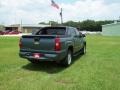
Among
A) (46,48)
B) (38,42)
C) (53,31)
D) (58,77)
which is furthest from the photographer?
(53,31)

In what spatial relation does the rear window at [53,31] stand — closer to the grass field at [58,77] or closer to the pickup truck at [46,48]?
the pickup truck at [46,48]

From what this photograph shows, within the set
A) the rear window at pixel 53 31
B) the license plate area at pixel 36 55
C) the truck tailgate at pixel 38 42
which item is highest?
the rear window at pixel 53 31

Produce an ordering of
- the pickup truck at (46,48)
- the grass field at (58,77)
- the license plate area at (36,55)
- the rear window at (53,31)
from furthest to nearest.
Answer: the rear window at (53,31), the license plate area at (36,55), the pickup truck at (46,48), the grass field at (58,77)

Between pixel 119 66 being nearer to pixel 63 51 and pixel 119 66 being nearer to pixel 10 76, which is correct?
pixel 63 51

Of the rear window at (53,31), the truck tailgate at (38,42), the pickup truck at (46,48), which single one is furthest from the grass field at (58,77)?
the rear window at (53,31)

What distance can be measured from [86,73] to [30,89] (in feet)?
9.40

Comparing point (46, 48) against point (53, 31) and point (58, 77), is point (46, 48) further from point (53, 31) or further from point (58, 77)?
point (53, 31)

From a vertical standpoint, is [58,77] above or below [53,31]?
below

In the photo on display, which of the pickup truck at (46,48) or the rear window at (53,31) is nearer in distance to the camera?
the pickup truck at (46,48)

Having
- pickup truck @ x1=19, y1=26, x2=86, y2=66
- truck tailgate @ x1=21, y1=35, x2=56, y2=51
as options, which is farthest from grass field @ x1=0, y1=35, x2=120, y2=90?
truck tailgate @ x1=21, y1=35, x2=56, y2=51

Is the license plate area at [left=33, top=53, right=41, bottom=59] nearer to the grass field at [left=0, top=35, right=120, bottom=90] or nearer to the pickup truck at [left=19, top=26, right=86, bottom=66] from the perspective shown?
the pickup truck at [left=19, top=26, right=86, bottom=66]

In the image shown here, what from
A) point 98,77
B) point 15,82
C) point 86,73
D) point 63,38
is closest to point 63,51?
point 63,38

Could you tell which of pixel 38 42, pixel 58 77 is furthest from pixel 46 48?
pixel 58 77

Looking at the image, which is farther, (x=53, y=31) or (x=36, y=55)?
(x=53, y=31)
